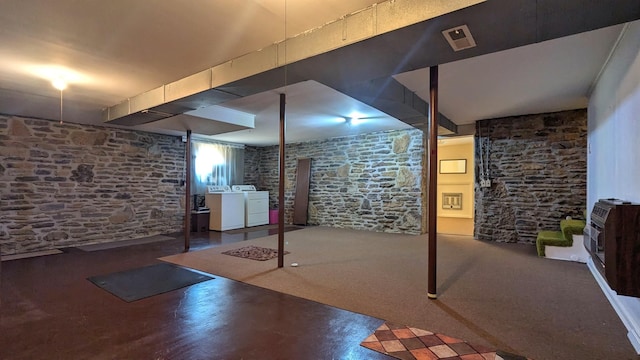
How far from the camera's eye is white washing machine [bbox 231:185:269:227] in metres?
8.28

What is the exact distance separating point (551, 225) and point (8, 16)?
7.25 m

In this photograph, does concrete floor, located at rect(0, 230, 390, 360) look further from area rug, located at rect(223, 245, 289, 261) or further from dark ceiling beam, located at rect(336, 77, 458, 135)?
dark ceiling beam, located at rect(336, 77, 458, 135)

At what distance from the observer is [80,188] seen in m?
5.86

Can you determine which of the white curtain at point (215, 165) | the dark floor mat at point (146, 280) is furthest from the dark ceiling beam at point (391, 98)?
the white curtain at point (215, 165)

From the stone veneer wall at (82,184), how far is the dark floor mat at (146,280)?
274 centimetres

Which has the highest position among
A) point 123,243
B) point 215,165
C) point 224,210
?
point 215,165

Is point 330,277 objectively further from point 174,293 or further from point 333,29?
point 333,29

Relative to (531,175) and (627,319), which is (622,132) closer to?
(627,319)

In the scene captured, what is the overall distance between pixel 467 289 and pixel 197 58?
3.59 meters

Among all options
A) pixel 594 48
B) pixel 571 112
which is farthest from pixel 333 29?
pixel 571 112

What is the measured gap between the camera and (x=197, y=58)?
3006 millimetres

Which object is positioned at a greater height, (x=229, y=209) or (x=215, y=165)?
(x=215, y=165)

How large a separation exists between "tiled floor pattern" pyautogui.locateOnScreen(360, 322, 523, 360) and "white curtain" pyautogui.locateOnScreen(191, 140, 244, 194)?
679cm

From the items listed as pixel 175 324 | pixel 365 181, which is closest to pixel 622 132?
pixel 175 324
